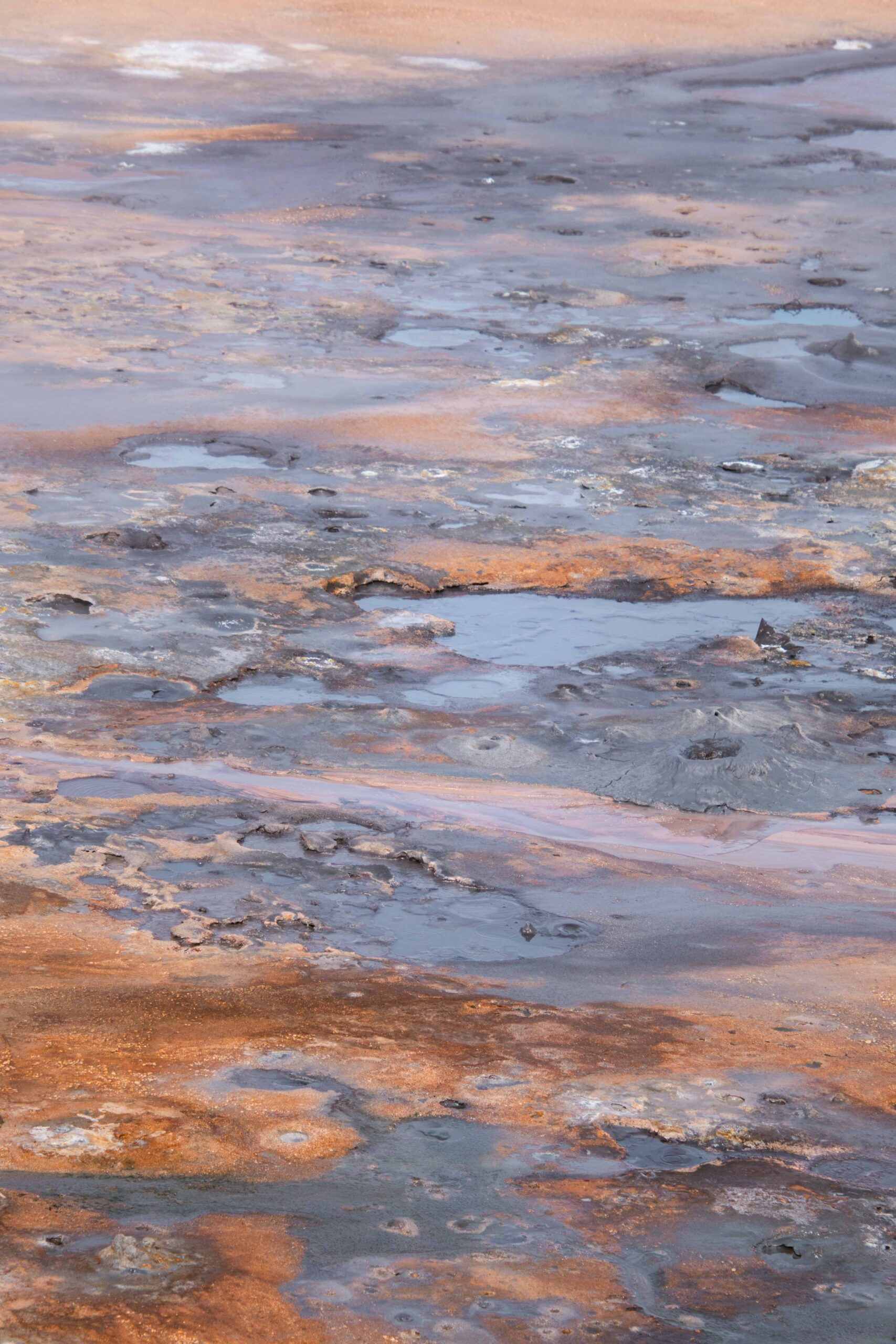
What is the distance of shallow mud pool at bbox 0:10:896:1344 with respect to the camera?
2.66 metres

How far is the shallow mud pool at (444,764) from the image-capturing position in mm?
2660

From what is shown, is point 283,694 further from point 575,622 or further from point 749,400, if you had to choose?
point 749,400

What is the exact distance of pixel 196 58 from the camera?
53.8 ft

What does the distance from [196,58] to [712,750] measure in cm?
1354

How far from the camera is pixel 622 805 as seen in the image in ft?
15.8

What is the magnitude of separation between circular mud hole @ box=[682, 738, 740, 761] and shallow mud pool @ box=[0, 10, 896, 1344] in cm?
1

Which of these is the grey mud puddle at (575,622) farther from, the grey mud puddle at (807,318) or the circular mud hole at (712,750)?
the grey mud puddle at (807,318)

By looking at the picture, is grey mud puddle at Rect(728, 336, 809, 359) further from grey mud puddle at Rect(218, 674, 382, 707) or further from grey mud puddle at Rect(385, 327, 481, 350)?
grey mud puddle at Rect(218, 674, 382, 707)

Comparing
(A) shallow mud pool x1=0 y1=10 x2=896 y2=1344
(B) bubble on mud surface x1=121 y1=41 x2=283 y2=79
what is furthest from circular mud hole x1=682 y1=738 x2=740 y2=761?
(B) bubble on mud surface x1=121 y1=41 x2=283 y2=79

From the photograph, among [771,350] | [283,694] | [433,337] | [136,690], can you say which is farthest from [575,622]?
[771,350]

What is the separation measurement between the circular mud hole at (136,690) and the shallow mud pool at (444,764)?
0.6 inches

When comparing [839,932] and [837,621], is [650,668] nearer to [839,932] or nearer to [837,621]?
[837,621]

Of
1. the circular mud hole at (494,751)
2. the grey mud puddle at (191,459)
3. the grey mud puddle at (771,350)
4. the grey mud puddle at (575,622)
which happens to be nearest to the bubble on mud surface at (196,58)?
the grey mud puddle at (771,350)

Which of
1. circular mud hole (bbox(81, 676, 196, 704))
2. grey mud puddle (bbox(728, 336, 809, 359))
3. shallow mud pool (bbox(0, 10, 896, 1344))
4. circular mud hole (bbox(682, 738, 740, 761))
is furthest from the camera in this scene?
grey mud puddle (bbox(728, 336, 809, 359))
